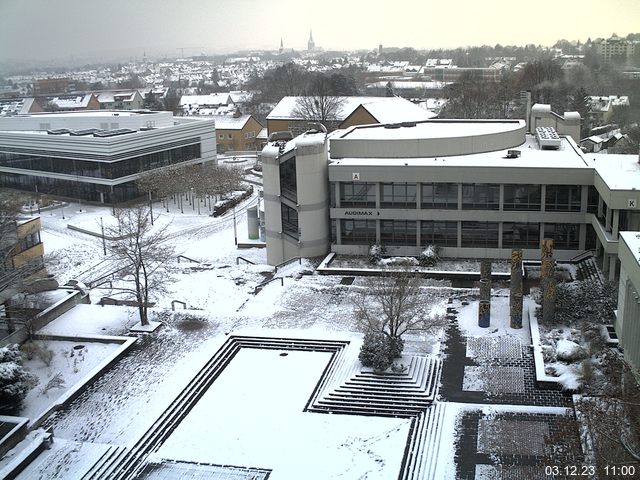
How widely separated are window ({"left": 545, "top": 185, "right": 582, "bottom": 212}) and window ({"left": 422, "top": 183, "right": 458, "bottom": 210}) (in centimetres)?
434

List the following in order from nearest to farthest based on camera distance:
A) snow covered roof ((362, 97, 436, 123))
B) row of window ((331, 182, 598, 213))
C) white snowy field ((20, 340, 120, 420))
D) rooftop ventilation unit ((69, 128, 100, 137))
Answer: white snowy field ((20, 340, 120, 420)) → row of window ((331, 182, 598, 213)) → rooftop ventilation unit ((69, 128, 100, 137)) → snow covered roof ((362, 97, 436, 123))

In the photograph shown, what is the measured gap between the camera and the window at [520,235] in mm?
34281

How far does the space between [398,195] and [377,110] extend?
33222 mm

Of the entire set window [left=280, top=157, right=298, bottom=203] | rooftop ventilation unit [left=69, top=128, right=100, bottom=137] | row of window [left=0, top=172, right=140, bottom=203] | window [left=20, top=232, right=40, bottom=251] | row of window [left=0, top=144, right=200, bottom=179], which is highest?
rooftop ventilation unit [left=69, top=128, right=100, bottom=137]

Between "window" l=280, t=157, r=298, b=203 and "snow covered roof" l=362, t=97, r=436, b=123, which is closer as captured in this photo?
"window" l=280, t=157, r=298, b=203

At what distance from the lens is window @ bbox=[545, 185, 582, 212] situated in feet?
110

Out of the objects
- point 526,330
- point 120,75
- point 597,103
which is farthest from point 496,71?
point 526,330

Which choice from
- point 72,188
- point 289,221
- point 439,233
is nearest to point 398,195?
point 439,233

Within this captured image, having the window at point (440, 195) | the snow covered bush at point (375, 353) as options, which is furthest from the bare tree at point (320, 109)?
the snow covered bush at point (375, 353)

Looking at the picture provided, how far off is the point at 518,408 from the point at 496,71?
13107 centimetres

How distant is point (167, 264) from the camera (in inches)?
1470

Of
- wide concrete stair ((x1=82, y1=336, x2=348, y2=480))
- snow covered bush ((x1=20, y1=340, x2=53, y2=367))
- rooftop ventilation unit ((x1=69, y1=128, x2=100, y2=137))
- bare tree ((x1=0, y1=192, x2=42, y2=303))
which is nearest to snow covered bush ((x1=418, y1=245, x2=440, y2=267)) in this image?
wide concrete stair ((x1=82, y1=336, x2=348, y2=480))

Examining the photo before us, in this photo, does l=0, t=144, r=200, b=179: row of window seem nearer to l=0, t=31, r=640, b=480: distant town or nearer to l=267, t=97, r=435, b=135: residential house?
l=0, t=31, r=640, b=480: distant town

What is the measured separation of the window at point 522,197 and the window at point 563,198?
18.0 inches
